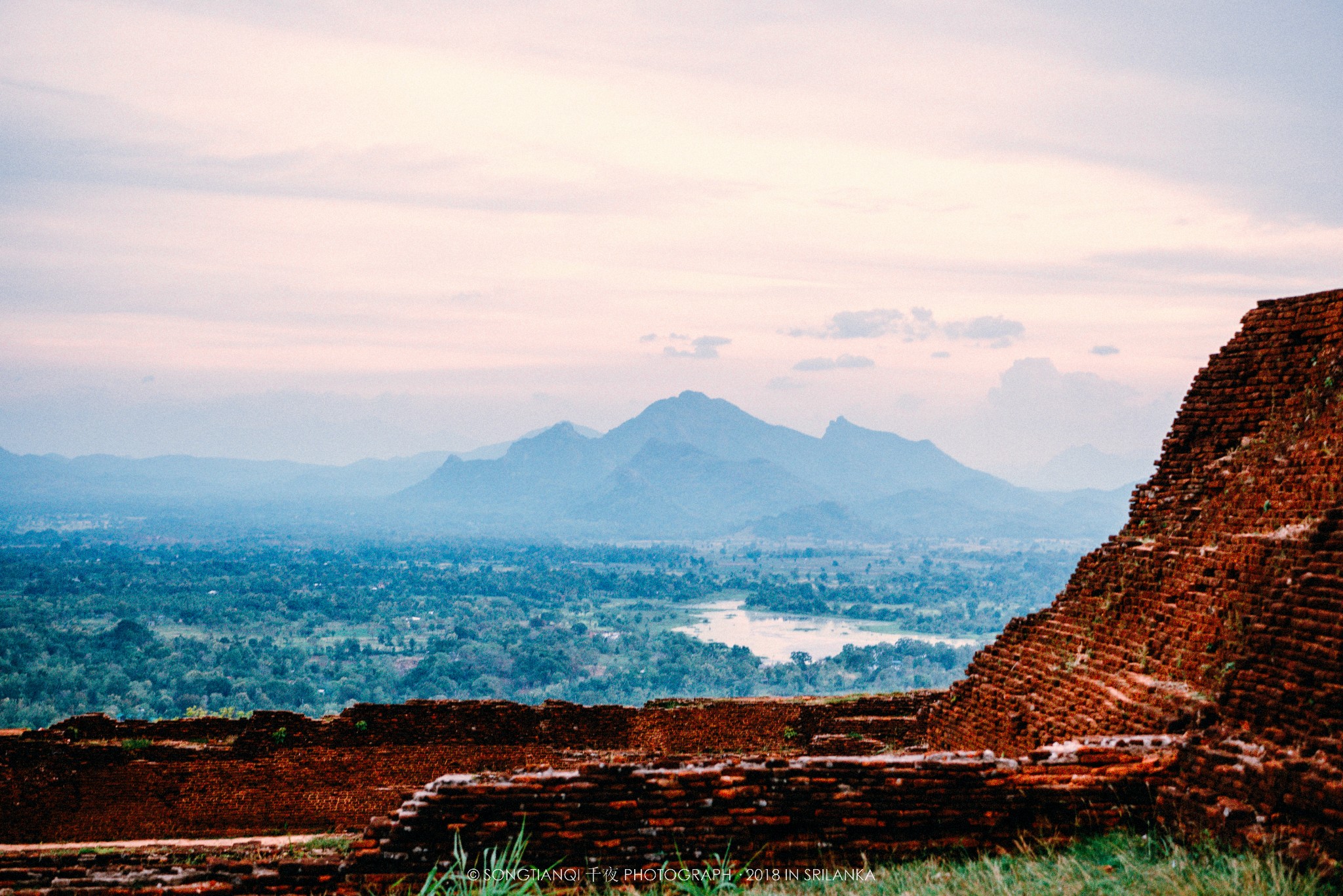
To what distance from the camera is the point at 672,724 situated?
62.3ft

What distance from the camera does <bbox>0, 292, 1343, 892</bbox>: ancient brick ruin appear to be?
24.4ft

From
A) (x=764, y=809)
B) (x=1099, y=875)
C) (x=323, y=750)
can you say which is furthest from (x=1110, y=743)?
(x=323, y=750)

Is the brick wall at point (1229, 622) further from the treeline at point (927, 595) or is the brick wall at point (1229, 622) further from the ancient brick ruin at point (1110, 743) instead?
the treeline at point (927, 595)

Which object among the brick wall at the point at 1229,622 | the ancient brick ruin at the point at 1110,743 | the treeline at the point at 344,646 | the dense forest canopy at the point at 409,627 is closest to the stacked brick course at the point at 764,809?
the ancient brick ruin at the point at 1110,743

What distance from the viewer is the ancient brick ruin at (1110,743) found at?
24.4 ft

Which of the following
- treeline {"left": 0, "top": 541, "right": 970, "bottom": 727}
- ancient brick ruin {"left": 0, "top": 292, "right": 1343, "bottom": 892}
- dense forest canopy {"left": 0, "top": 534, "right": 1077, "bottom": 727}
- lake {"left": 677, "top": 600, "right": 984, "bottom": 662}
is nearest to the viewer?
ancient brick ruin {"left": 0, "top": 292, "right": 1343, "bottom": 892}

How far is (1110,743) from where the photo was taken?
845cm

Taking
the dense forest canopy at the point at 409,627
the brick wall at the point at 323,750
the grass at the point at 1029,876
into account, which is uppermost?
the grass at the point at 1029,876

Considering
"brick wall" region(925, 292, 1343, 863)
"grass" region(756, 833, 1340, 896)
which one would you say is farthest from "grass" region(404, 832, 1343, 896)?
"brick wall" region(925, 292, 1343, 863)

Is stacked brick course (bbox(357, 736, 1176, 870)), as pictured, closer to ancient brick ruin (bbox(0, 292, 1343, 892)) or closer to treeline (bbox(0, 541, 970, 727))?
ancient brick ruin (bbox(0, 292, 1343, 892))

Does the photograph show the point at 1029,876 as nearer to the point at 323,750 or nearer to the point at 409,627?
the point at 323,750

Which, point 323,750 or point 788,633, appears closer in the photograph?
point 323,750

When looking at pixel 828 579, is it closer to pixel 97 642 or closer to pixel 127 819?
pixel 97 642

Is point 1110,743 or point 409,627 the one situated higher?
point 1110,743
